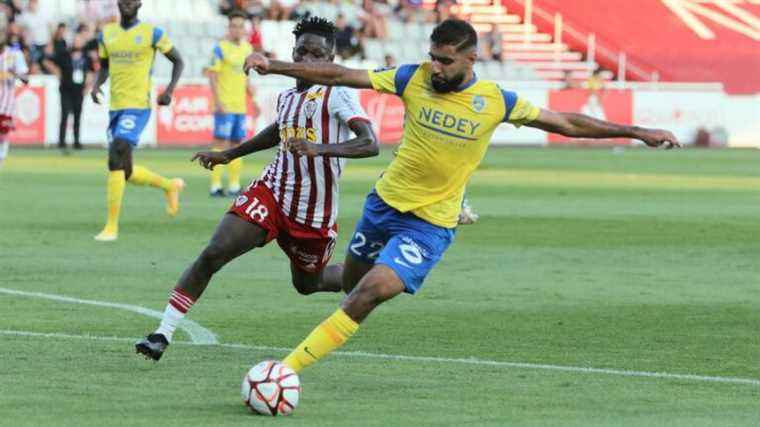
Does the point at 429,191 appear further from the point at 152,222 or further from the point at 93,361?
the point at 152,222

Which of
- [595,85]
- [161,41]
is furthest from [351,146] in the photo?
[595,85]

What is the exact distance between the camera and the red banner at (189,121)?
130ft

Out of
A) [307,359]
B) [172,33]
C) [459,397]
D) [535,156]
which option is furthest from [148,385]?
[172,33]

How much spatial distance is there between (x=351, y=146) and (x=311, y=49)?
927mm

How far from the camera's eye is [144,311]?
11.8 m

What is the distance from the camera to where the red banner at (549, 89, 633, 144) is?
43969mm

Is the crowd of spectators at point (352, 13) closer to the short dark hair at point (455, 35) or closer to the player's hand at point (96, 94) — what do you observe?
the player's hand at point (96, 94)

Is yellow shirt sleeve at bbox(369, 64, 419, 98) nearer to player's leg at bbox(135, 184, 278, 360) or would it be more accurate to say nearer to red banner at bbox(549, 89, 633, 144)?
player's leg at bbox(135, 184, 278, 360)

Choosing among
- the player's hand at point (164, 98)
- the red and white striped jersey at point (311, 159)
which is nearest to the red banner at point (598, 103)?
the player's hand at point (164, 98)

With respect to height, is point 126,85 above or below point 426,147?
below

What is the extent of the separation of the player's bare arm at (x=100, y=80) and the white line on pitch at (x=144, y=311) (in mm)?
4876

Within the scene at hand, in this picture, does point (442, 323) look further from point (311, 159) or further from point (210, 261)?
point (210, 261)

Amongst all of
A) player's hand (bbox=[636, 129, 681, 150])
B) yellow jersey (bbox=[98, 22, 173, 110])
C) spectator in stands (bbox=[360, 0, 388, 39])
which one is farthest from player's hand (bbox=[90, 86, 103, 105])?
spectator in stands (bbox=[360, 0, 388, 39])

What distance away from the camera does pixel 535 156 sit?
3950 cm
